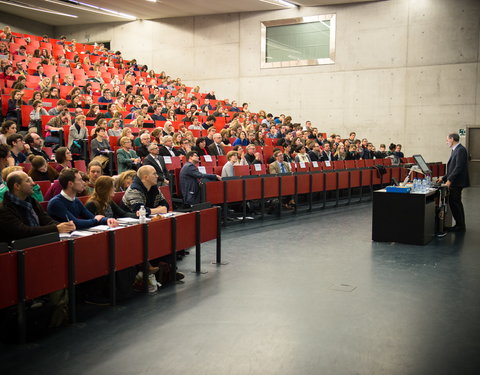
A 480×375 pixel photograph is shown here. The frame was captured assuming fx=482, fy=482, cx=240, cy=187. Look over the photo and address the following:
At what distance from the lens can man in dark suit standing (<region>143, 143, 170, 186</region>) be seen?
6996 millimetres

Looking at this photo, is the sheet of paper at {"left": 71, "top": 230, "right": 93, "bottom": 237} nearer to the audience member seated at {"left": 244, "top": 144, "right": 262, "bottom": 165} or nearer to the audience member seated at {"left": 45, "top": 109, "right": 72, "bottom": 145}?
the audience member seated at {"left": 45, "top": 109, "right": 72, "bottom": 145}

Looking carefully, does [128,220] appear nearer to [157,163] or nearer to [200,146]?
[157,163]

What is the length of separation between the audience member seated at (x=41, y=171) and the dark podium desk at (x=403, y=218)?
158 inches

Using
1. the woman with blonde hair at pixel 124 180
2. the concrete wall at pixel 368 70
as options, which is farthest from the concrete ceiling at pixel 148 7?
the woman with blonde hair at pixel 124 180

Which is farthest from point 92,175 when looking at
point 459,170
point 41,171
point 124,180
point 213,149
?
point 459,170

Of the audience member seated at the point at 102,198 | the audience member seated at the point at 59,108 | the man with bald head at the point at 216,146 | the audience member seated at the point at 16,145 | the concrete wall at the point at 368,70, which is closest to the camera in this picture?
the audience member seated at the point at 102,198

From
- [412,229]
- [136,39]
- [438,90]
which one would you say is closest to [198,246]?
[412,229]

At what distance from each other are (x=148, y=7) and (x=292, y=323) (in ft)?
51.1

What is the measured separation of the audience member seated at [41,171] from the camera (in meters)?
5.09

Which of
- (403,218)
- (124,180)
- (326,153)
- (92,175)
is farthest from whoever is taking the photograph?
(326,153)

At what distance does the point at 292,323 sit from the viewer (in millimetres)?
3451

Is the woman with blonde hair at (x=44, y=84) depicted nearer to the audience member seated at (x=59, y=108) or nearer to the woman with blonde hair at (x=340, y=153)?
the audience member seated at (x=59, y=108)

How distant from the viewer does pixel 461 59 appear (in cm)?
1448

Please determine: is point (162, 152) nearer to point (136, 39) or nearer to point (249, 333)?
point (249, 333)
